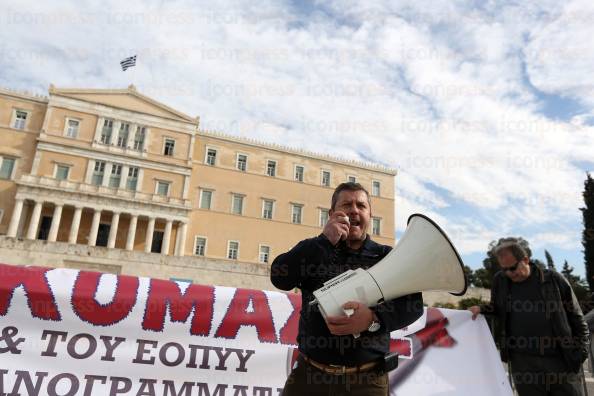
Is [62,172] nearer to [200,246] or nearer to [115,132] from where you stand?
[115,132]

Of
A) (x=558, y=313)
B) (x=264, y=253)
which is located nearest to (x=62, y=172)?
(x=264, y=253)

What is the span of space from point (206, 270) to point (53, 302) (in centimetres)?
2151

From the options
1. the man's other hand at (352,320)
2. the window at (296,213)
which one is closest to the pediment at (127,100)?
the window at (296,213)

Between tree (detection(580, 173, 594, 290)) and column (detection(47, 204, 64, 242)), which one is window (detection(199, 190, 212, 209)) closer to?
column (detection(47, 204, 64, 242))

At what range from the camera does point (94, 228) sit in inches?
1303

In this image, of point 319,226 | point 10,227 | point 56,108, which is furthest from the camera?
point 319,226

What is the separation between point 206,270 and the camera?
25.1 m

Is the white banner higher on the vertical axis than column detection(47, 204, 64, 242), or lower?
lower

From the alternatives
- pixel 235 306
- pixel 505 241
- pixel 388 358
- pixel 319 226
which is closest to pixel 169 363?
pixel 235 306

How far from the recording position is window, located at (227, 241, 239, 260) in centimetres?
3853

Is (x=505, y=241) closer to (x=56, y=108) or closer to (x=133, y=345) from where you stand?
(x=133, y=345)

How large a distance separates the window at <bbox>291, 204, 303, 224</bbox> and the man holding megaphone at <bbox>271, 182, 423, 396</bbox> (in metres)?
39.2

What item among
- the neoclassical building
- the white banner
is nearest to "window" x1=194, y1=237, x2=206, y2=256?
the neoclassical building

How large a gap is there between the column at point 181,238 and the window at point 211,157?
7233 mm
